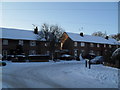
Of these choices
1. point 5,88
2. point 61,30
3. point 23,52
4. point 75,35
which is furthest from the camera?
point 75,35

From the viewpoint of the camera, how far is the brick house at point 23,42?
3622cm

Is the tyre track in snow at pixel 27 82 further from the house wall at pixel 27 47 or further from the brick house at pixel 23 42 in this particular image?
the house wall at pixel 27 47

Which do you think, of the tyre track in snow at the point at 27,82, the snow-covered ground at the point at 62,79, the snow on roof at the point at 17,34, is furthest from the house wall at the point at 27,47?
the tyre track in snow at the point at 27,82

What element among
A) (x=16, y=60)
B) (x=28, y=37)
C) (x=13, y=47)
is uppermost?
(x=28, y=37)

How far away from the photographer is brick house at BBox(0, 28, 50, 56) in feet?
119

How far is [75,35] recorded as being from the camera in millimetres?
48344

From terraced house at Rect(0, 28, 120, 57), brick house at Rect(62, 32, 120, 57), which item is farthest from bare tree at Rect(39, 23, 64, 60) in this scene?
brick house at Rect(62, 32, 120, 57)

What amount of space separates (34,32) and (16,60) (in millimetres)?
15521

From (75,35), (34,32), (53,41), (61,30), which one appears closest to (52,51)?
(53,41)

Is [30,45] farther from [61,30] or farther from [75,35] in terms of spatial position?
[75,35]

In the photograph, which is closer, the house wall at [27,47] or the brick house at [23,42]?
the brick house at [23,42]

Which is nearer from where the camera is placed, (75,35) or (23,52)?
(23,52)

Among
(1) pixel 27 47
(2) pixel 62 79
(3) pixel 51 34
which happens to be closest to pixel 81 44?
(3) pixel 51 34

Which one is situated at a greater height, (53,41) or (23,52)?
(53,41)
